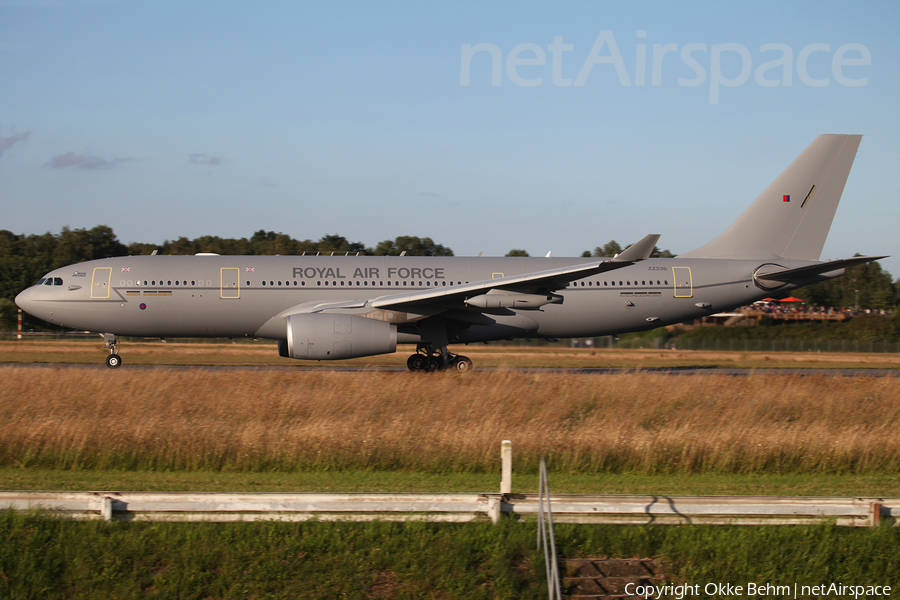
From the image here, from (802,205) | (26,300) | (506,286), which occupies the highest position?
(802,205)

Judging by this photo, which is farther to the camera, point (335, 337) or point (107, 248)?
point (107, 248)

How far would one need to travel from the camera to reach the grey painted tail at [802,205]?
80.1 feet

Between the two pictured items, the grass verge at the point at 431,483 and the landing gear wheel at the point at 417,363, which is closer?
the grass verge at the point at 431,483

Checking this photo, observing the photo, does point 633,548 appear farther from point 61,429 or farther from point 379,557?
point 61,429

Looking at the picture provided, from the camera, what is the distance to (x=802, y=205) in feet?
80.2

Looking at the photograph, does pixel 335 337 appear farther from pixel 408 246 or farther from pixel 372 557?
pixel 408 246

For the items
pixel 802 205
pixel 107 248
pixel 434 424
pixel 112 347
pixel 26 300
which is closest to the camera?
pixel 434 424

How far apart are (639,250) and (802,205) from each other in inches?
422

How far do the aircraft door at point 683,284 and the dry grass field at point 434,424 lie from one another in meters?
7.88

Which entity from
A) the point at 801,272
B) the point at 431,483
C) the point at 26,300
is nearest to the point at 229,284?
the point at 26,300

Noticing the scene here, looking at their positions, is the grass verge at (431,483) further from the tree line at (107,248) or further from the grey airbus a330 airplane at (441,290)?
the tree line at (107,248)

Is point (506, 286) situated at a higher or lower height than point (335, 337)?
higher

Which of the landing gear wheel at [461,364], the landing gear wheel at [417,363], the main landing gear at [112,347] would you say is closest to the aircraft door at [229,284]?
the main landing gear at [112,347]

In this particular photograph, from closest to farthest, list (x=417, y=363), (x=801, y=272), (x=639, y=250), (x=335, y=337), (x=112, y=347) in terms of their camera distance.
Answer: (x=639, y=250), (x=335, y=337), (x=417, y=363), (x=112, y=347), (x=801, y=272)
